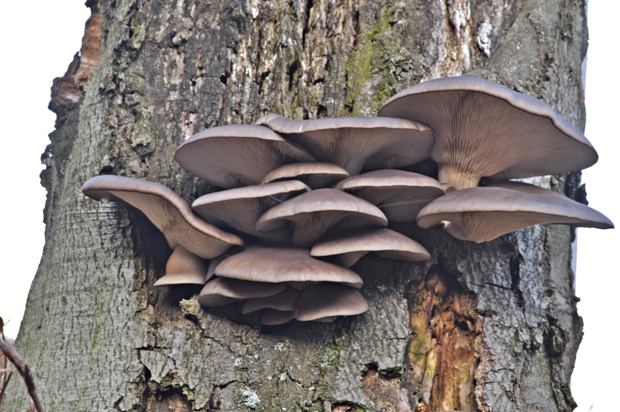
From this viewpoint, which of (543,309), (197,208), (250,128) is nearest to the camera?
(250,128)

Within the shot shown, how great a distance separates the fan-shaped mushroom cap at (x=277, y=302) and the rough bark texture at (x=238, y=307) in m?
0.09

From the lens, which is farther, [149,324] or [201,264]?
[201,264]

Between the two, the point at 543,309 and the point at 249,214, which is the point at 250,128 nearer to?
the point at 249,214

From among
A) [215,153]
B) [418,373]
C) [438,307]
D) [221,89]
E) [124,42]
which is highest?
[124,42]

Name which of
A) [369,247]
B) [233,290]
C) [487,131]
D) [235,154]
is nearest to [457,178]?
[487,131]

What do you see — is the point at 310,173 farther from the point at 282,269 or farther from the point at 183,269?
the point at 183,269

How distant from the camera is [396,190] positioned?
2486 mm

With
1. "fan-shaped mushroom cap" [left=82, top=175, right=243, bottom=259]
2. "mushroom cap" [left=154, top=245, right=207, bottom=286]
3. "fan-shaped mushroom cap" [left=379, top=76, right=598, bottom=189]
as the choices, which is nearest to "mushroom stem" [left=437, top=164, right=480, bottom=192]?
"fan-shaped mushroom cap" [left=379, top=76, right=598, bottom=189]

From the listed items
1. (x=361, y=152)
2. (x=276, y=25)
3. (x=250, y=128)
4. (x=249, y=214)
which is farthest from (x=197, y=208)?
(x=276, y=25)

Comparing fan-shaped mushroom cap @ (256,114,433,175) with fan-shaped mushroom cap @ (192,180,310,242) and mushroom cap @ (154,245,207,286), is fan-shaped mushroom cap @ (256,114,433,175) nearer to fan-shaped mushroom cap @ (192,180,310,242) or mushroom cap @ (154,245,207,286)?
fan-shaped mushroom cap @ (192,180,310,242)

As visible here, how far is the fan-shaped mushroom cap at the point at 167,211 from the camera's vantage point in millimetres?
2361

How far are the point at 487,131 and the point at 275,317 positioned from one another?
55.0 inches

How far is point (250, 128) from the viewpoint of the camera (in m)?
2.37

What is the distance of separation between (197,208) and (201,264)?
33 cm
